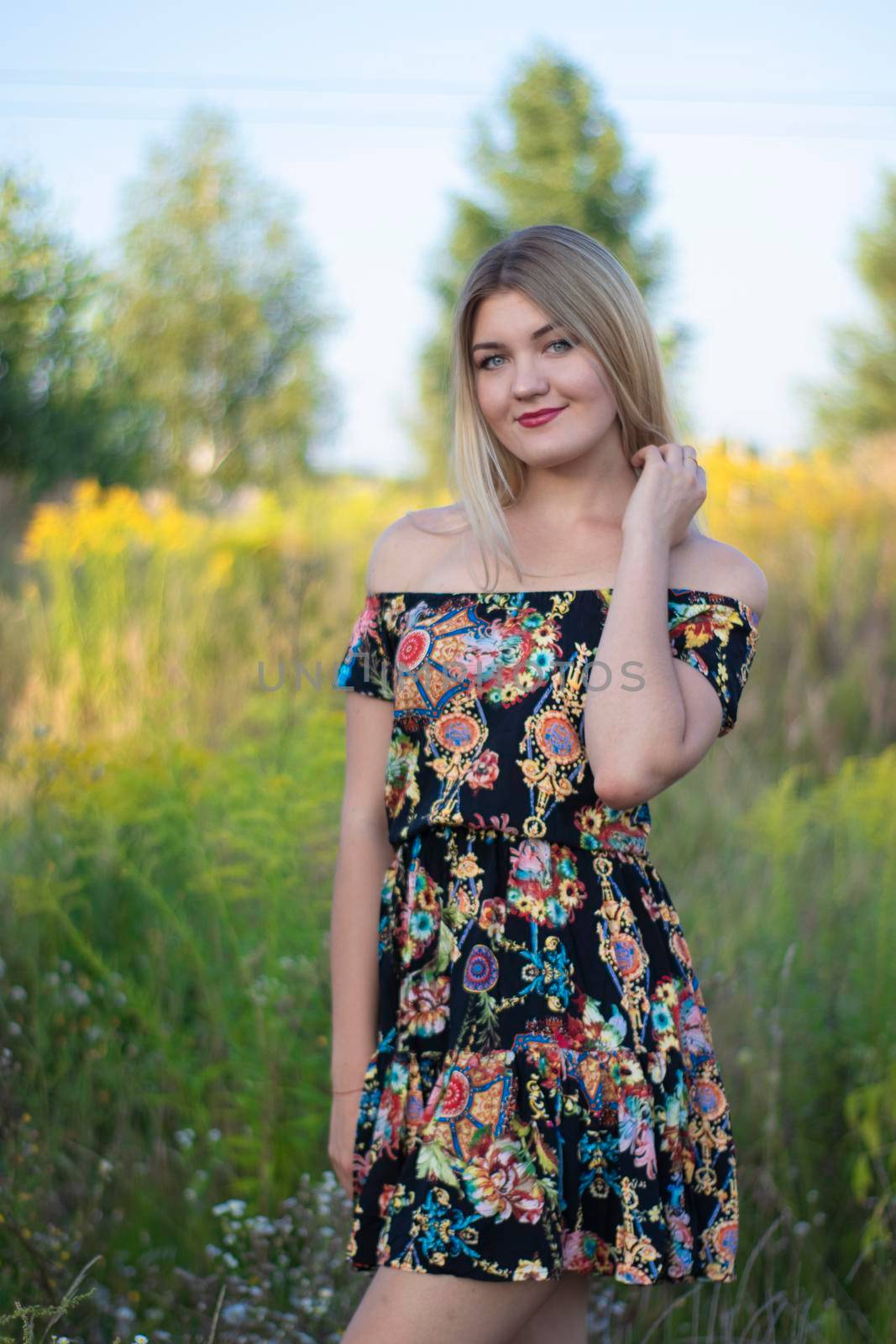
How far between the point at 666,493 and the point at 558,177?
23.2 meters

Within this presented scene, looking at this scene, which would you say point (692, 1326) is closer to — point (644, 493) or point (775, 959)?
point (775, 959)

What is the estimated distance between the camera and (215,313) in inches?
1396

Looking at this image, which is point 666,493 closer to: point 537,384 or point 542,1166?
point 537,384

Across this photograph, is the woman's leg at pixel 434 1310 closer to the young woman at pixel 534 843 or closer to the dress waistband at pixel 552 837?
the young woman at pixel 534 843

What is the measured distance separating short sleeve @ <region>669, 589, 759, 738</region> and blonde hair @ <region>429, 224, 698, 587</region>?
0.26 m

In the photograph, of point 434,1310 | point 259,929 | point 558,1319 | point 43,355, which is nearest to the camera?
point 434,1310

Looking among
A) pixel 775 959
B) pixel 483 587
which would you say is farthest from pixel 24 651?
pixel 483 587

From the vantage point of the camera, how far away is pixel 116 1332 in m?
2.45

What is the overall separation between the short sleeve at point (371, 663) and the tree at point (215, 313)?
3359 cm

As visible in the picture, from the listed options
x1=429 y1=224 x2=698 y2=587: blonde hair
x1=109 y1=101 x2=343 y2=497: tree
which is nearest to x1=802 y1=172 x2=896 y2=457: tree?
x1=109 y1=101 x2=343 y2=497: tree

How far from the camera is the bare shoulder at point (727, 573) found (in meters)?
2.00

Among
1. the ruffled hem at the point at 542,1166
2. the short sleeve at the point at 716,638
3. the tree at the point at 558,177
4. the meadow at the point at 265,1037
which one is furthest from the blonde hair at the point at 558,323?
the tree at the point at 558,177

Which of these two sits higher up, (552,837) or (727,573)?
(727,573)

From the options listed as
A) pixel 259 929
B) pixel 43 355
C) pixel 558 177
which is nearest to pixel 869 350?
pixel 558 177
